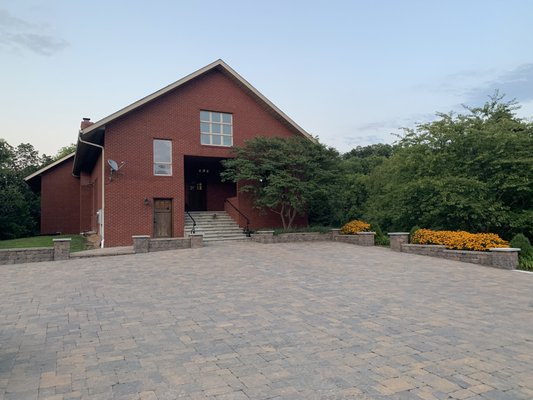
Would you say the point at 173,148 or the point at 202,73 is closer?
the point at 173,148

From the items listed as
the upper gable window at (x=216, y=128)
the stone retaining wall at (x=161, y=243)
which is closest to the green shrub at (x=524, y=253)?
the stone retaining wall at (x=161, y=243)

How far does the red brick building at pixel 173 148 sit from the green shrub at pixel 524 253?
11.3m

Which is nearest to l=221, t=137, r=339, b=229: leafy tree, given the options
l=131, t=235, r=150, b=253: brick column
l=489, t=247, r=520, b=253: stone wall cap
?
l=131, t=235, r=150, b=253: brick column

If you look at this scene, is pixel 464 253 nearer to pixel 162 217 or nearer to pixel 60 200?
pixel 162 217

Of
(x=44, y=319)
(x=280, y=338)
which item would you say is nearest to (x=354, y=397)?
(x=280, y=338)

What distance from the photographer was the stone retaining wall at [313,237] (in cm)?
1616

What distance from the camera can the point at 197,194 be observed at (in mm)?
22312

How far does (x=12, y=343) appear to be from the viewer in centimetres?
457

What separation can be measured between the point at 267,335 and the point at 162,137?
47.0 ft

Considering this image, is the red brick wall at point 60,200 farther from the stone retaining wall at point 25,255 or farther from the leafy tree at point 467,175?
the leafy tree at point 467,175

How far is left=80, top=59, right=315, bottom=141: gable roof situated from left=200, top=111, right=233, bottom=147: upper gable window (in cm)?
180

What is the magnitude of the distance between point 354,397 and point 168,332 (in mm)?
2721

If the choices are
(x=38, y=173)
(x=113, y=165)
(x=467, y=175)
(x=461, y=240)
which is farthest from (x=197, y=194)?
(x=461, y=240)

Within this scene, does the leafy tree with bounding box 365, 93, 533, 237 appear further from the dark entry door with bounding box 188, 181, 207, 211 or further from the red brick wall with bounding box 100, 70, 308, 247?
the dark entry door with bounding box 188, 181, 207, 211
